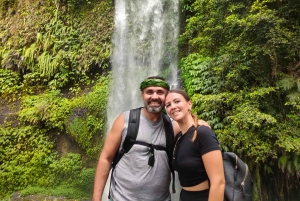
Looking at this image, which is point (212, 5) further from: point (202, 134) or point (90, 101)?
point (202, 134)

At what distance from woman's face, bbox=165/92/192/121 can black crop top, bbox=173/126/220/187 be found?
0.13 meters

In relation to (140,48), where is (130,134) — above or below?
below

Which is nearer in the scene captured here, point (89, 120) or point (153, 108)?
point (153, 108)

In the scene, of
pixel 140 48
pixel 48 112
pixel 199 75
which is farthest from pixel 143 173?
pixel 140 48

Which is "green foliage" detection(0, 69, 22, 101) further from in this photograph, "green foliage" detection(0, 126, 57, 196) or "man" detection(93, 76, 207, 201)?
"man" detection(93, 76, 207, 201)

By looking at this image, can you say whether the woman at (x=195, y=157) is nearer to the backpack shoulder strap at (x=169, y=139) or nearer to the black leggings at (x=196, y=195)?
the black leggings at (x=196, y=195)

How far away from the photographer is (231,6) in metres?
5.74

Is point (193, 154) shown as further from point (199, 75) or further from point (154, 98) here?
point (199, 75)

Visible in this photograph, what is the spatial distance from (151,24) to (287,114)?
5951 mm

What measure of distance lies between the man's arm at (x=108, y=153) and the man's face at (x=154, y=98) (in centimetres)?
26

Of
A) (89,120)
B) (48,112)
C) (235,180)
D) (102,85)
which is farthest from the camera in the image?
(102,85)

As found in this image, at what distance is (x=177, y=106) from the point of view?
185 centimetres

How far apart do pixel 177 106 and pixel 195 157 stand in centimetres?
39

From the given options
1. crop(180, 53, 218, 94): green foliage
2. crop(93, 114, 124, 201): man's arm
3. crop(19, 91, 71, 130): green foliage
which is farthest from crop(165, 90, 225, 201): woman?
crop(19, 91, 71, 130): green foliage
